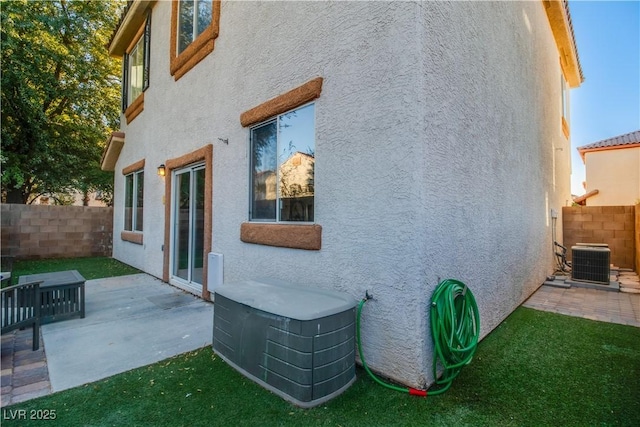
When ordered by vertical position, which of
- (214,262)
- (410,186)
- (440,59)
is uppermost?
(440,59)

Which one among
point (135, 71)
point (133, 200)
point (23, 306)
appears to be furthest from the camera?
point (135, 71)

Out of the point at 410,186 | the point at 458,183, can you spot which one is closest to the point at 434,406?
the point at 410,186

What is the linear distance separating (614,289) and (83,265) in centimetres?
1320

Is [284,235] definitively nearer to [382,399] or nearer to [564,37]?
[382,399]

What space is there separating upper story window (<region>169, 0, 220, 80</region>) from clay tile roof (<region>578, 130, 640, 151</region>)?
20669mm

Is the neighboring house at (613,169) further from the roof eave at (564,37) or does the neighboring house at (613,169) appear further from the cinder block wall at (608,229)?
the cinder block wall at (608,229)

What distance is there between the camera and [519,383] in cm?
277

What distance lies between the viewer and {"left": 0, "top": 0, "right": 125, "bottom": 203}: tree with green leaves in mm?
11070

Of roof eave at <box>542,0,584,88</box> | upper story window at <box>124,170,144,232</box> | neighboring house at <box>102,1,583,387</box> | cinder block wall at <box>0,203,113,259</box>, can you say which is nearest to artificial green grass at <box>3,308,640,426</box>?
neighboring house at <box>102,1,583,387</box>

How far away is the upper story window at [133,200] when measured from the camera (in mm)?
8789

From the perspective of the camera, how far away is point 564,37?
8453 mm

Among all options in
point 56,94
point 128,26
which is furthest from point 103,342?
point 56,94

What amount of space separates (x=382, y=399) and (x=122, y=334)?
10.8ft

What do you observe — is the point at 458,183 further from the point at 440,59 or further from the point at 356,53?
the point at 356,53
